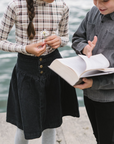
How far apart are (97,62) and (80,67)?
0.09 m

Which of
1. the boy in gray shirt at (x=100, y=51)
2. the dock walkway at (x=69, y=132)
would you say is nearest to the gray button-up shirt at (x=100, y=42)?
the boy in gray shirt at (x=100, y=51)

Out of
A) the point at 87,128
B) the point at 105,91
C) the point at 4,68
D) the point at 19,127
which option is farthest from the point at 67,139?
the point at 4,68

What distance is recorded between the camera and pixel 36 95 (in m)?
1.45

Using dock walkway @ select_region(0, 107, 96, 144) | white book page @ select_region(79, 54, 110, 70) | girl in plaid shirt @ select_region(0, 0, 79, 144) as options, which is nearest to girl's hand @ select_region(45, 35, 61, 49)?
girl in plaid shirt @ select_region(0, 0, 79, 144)

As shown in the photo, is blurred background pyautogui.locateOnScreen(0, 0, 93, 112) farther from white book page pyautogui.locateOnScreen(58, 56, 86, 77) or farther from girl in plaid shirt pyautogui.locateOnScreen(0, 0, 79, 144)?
white book page pyautogui.locateOnScreen(58, 56, 86, 77)

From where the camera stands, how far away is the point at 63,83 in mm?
1572

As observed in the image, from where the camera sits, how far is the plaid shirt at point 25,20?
52.2 inches

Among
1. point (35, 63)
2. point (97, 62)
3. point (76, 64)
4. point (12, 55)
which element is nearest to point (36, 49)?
point (35, 63)

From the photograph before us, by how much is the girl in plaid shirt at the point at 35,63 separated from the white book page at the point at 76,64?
190mm

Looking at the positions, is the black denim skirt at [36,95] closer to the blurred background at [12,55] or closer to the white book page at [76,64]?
the white book page at [76,64]

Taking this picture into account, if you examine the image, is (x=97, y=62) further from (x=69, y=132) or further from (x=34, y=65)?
(x=69, y=132)

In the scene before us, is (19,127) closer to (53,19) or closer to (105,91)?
(105,91)

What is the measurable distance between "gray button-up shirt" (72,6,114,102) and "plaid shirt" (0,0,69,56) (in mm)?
169

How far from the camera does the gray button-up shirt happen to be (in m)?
1.25
